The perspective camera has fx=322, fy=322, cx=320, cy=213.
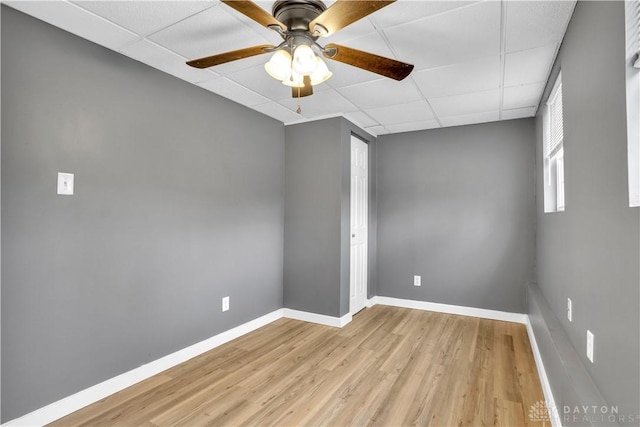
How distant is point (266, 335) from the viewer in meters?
3.32

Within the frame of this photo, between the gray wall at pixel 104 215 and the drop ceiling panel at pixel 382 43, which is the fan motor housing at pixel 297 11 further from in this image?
the gray wall at pixel 104 215

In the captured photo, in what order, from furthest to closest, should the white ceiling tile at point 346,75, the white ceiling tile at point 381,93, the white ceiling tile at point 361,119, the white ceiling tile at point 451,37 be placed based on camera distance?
the white ceiling tile at point 361,119, the white ceiling tile at point 381,93, the white ceiling tile at point 346,75, the white ceiling tile at point 451,37

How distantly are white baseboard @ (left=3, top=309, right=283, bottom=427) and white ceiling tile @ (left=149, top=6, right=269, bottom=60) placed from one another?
232 centimetres

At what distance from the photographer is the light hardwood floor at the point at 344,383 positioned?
199 centimetres

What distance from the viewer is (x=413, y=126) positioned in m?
4.09

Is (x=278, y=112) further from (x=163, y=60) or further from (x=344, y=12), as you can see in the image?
(x=344, y=12)

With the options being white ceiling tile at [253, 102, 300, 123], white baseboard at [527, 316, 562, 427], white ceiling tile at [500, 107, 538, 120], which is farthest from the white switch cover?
white ceiling tile at [500, 107, 538, 120]

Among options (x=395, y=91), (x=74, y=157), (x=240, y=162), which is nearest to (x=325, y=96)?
(x=395, y=91)

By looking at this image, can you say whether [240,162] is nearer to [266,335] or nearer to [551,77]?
[266,335]

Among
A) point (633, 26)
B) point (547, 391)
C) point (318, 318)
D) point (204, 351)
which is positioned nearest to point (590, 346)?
point (547, 391)

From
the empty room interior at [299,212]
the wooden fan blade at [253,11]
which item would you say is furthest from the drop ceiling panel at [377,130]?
the wooden fan blade at [253,11]

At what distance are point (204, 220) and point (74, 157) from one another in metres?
1.09

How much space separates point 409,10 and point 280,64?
31.1 inches

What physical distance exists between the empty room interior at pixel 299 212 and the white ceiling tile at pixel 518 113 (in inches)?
2.7
